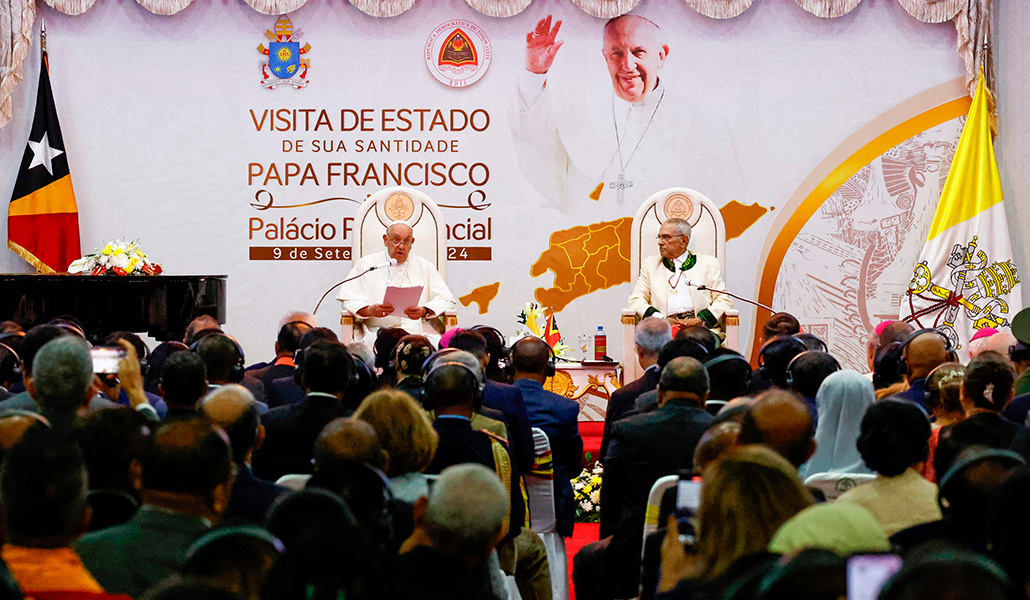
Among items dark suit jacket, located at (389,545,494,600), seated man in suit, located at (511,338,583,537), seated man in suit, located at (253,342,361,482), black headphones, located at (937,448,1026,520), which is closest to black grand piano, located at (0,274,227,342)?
seated man in suit, located at (511,338,583,537)

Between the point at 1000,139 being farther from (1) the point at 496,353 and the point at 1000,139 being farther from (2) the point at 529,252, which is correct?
(1) the point at 496,353

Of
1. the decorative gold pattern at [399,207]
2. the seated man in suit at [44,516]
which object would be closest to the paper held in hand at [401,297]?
the decorative gold pattern at [399,207]

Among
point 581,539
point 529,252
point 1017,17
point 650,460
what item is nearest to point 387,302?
point 529,252

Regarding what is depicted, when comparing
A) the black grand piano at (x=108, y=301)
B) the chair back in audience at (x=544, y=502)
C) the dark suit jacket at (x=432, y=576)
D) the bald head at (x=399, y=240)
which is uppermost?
the bald head at (x=399, y=240)

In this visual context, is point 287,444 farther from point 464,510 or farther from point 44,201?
point 44,201

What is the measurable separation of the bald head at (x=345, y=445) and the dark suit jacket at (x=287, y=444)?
90cm

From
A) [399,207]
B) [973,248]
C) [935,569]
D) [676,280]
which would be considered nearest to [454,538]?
[935,569]

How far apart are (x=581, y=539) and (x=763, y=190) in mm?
4197

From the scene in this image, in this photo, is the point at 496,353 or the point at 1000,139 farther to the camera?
the point at 1000,139

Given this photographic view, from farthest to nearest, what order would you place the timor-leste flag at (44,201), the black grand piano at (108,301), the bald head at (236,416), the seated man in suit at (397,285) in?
the timor-leste flag at (44,201)
the seated man in suit at (397,285)
the black grand piano at (108,301)
the bald head at (236,416)

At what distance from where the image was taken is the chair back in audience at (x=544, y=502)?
3.62 meters

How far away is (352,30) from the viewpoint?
322 inches

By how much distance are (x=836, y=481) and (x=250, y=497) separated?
1.59 m

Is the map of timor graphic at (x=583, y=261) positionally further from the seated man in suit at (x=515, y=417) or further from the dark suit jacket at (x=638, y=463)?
the dark suit jacket at (x=638, y=463)
